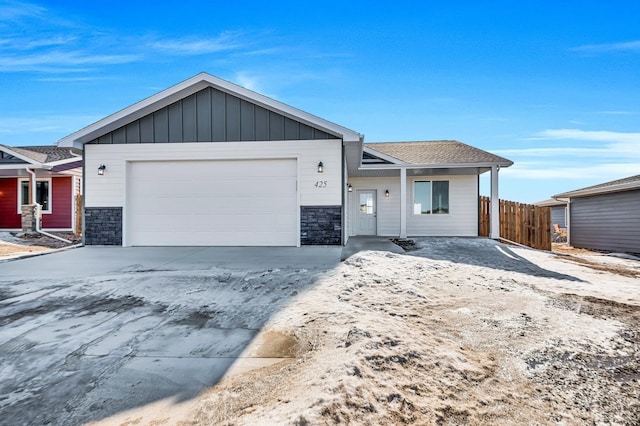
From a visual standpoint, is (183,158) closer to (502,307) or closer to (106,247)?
(106,247)

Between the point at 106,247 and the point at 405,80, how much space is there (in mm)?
11209

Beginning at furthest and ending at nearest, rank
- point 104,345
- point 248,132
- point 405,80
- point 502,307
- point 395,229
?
1. point 395,229
2. point 405,80
3. point 248,132
4. point 502,307
5. point 104,345

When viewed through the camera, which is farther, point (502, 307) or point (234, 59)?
point (234, 59)

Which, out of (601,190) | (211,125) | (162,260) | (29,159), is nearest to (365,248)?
(162,260)

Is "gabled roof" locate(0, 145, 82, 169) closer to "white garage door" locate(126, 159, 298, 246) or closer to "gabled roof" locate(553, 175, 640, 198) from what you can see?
"white garage door" locate(126, 159, 298, 246)

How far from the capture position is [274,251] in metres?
7.85

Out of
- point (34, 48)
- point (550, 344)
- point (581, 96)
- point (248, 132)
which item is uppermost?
point (34, 48)

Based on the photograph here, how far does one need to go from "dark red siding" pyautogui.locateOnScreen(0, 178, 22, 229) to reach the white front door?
15.7 m

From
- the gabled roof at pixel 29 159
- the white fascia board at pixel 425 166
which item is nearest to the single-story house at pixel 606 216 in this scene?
the white fascia board at pixel 425 166

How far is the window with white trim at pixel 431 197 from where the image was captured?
548 inches

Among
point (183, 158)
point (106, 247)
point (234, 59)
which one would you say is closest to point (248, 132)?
point (183, 158)

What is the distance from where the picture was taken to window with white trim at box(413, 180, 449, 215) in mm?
13930

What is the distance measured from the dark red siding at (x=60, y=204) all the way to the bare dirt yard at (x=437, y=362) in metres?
15.8

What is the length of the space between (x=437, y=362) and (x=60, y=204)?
18385 mm
